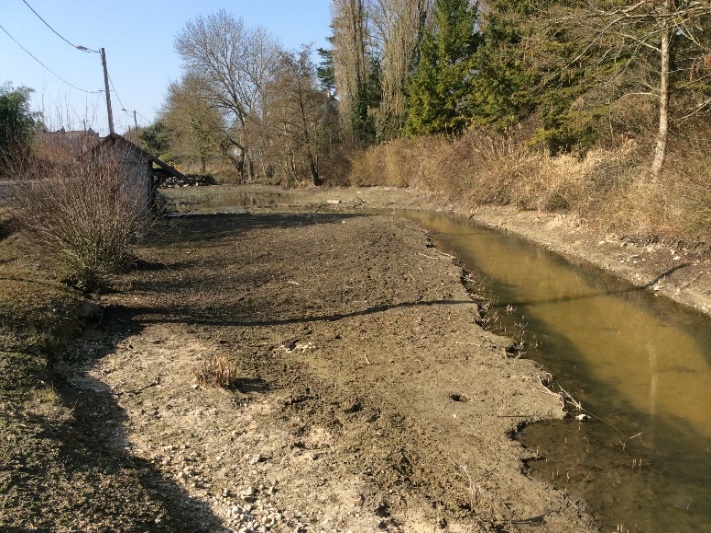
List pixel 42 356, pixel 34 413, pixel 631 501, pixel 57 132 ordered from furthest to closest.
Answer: pixel 57 132
pixel 42 356
pixel 34 413
pixel 631 501

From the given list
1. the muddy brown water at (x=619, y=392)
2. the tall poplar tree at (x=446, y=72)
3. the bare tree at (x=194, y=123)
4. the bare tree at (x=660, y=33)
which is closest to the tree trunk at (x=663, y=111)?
the bare tree at (x=660, y=33)

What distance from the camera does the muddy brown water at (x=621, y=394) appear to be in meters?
5.05

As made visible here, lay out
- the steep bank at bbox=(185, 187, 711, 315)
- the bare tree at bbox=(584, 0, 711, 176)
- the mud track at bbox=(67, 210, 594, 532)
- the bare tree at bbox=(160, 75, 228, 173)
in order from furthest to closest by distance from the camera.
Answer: the bare tree at bbox=(160, 75, 228, 173)
the steep bank at bbox=(185, 187, 711, 315)
the bare tree at bbox=(584, 0, 711, 176)
the mud track at bbox=(67, 210, 594, 532)

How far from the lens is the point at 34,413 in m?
5.39

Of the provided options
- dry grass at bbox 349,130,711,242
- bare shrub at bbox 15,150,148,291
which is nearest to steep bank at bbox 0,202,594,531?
bare shrub at bbox 15,150,148,291

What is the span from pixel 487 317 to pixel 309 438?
17.7 feet

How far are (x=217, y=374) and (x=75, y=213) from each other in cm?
568

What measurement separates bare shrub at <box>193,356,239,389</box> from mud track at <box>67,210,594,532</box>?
12 centimetres

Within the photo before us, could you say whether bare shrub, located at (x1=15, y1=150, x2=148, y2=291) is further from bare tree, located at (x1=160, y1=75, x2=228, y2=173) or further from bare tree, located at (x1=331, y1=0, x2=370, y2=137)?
bare tree, located at (x1=160, y1=75, x2=228, y2=173)

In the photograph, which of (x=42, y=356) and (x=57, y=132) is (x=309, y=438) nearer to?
(x=42, y=356)

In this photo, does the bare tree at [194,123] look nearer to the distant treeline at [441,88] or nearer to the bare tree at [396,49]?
the distant treeline at [441,88]

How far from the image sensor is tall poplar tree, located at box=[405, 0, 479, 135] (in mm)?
32875

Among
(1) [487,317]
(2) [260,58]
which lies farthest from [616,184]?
(2) [260,58]

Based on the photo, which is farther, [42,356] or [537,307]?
[537,307]
